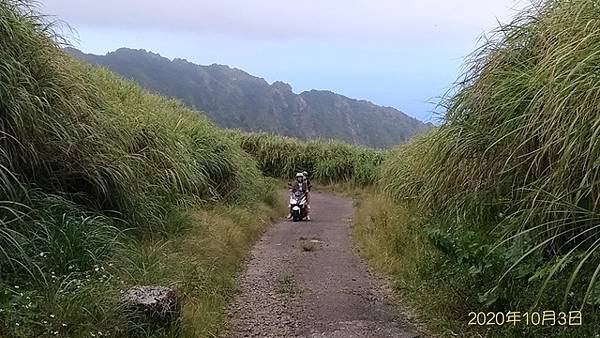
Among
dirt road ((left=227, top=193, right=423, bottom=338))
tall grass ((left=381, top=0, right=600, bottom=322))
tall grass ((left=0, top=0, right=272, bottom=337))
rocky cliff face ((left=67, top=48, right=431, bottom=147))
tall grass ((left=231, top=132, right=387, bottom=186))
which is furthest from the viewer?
rocky cliff face ((left=67, top=48, right=431, bottom=147))

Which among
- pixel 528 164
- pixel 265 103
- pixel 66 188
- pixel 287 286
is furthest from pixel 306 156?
pixel 265 103

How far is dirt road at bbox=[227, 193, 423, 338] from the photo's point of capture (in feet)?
16.5

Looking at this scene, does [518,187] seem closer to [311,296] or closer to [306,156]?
[311,296]

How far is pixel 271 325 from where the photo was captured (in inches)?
205

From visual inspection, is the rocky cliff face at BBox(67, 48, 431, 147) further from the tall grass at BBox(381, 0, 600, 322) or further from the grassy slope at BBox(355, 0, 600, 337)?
the tall grass at BBox(381, 0, 600, 322)

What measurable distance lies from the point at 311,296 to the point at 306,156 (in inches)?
727

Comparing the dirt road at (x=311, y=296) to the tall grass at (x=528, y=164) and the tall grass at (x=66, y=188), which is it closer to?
the tall grass at (x=66, y=188)

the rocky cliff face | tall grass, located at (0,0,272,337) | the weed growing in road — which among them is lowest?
the weed growing in road

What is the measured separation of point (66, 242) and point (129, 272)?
0.54m

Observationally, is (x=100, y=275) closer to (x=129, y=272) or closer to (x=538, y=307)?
(x=129, y=272)

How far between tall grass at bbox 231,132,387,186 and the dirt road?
512 inches

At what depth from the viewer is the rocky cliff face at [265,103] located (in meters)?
77.5

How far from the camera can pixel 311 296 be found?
6.17 meters

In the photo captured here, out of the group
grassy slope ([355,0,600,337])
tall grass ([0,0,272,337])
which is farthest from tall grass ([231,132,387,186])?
grassy slope ([355,0,600,337])
